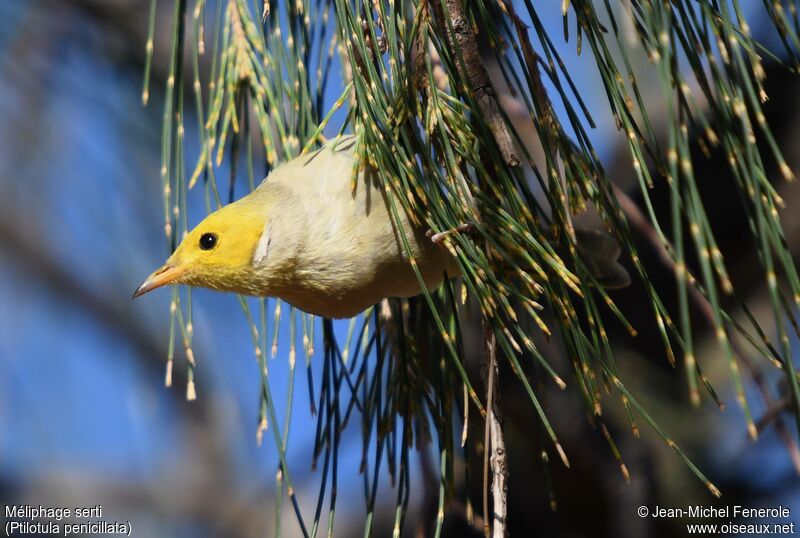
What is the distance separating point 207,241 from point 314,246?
19 centimetres

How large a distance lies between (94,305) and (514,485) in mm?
2134

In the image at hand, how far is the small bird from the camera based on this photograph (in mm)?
1475

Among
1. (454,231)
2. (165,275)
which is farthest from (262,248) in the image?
(454,231)

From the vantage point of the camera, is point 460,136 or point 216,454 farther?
point 216,454

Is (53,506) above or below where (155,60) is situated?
below

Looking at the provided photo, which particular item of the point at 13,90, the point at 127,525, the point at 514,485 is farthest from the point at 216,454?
the point at 13,90

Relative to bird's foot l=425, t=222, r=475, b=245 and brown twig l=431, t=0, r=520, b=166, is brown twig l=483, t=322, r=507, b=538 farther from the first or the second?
brown twig l=431, t=0, r=520, b=166

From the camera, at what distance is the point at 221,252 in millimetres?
1552

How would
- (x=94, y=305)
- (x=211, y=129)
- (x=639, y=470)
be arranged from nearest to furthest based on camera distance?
(x=211, y=129) < (x=639, y=470) < (x=94, y=305)

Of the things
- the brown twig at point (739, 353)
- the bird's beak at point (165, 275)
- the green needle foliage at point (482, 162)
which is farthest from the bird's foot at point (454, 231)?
the bird's beak at point (165, 275)

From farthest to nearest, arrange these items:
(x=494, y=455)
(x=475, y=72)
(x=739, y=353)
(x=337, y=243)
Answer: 1. (x=739, y=353)
2. (x=337, y=243)
3. (x=475, y=72)
4. (x=494, y=455)

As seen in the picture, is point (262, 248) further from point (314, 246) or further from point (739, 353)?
point (739, 353)

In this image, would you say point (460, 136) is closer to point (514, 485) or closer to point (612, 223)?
point (612, 223)

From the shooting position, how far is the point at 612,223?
1226 millimetres
